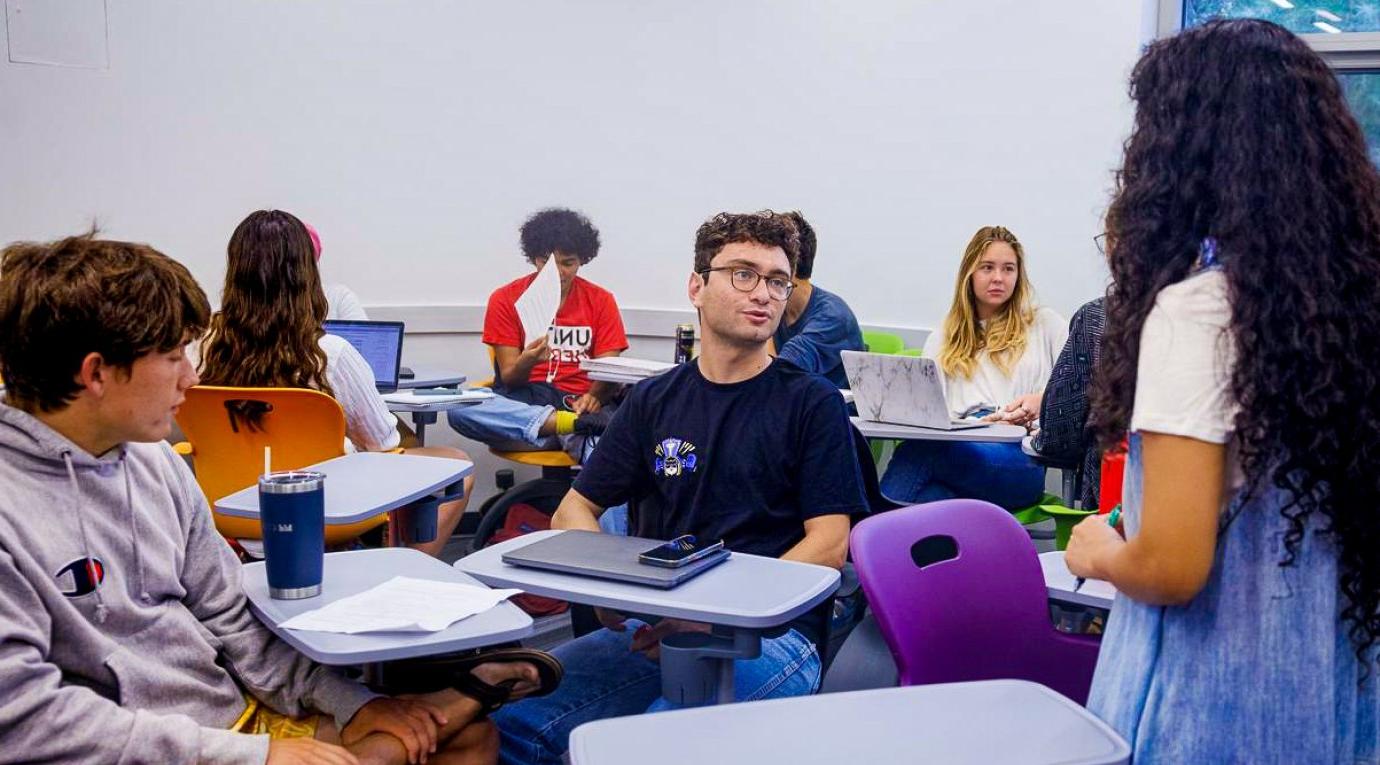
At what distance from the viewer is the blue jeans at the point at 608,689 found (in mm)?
1862

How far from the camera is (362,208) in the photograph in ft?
18.0

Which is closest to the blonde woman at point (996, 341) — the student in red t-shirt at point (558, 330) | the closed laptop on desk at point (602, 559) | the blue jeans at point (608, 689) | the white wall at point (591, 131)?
the white wall at point (591, 131)

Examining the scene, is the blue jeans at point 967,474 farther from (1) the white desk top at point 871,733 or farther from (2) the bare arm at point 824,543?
(1) the white desk top at point 871,733

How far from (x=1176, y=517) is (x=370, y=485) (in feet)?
5.25

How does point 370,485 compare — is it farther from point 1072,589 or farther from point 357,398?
point 1072,589

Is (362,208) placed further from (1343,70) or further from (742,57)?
(1343,70)

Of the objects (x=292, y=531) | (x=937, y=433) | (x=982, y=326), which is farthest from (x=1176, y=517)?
(x=982, y=326)

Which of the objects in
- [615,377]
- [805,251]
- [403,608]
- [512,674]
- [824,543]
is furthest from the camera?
[805,251]

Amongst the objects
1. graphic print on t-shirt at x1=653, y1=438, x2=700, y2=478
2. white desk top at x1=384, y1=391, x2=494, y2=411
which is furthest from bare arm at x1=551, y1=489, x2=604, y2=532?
white desk top at x1=384, y1=391, x2=494, y2=411

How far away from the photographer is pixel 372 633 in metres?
1.51

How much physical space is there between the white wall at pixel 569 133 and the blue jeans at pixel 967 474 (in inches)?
63.3

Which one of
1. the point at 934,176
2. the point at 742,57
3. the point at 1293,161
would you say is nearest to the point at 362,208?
the point at 742,57

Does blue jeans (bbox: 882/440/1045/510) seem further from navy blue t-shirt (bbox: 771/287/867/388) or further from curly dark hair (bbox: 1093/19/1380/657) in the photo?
curly dark hair (bbox: 1093/19/1380/657)

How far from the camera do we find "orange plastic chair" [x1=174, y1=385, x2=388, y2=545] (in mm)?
2727
